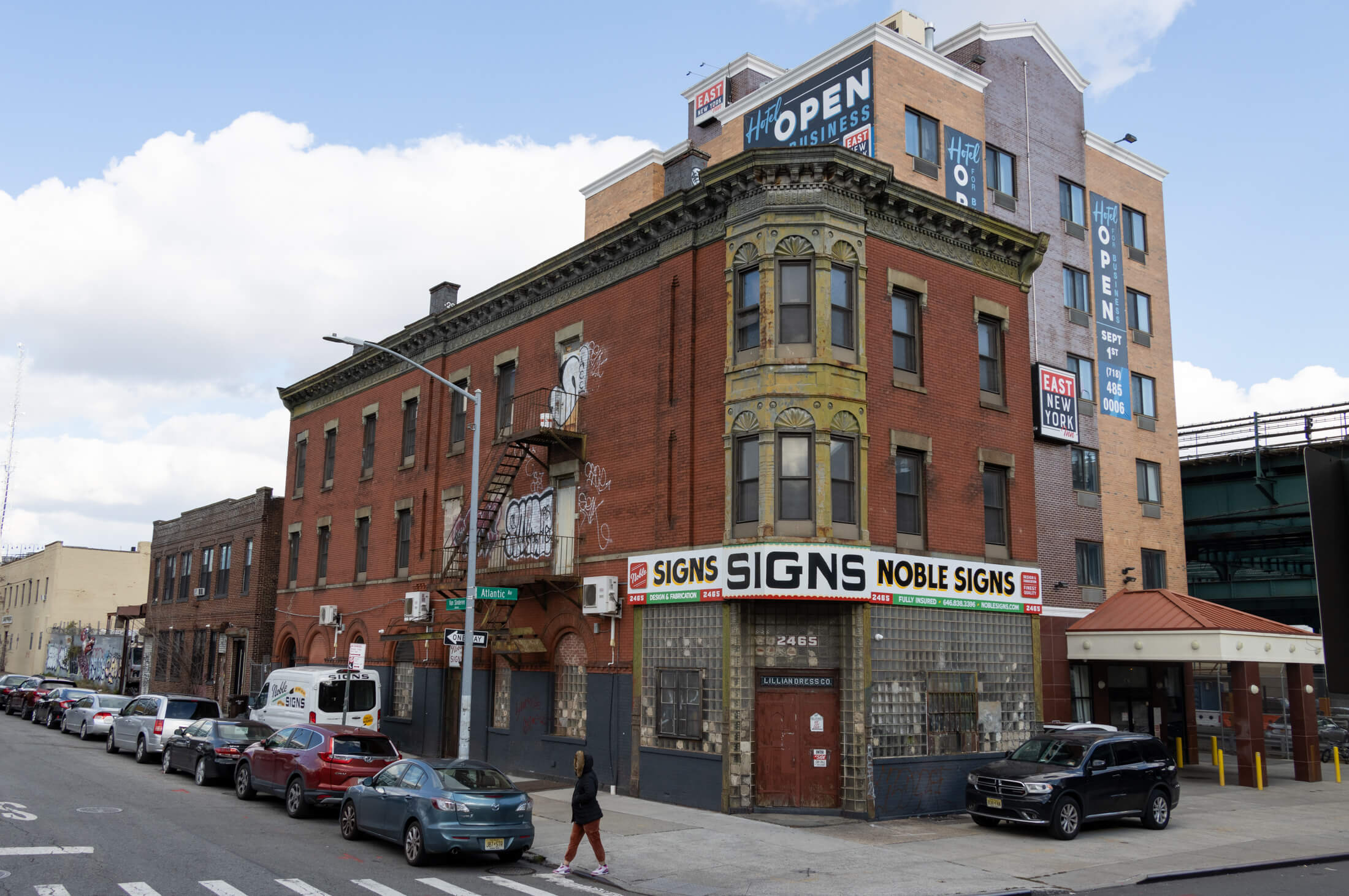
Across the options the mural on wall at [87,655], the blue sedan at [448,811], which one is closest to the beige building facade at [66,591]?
the mural on wall at [87,655]

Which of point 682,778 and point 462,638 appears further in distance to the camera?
point 682,778

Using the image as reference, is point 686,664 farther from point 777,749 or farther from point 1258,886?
point 1258,886

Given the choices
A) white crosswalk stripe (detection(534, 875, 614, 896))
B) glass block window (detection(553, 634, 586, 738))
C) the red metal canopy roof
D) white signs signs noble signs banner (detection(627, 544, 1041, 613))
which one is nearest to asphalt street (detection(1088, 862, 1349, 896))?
white crosswalk stripe (detection(534, 875, 614, 896))

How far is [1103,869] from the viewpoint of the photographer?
15633mm

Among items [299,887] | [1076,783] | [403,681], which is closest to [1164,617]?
[1076,783]

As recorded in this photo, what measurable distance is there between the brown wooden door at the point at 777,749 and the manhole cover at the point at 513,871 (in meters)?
6.04

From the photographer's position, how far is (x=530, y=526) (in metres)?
27.1

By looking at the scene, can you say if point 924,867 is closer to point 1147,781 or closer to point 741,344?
point 1147,781

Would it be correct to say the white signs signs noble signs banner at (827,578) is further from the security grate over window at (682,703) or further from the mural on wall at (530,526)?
the mural on wall at (530,526)

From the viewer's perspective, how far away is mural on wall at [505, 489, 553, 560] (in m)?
26.2

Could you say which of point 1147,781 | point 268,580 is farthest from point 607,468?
point 268,580

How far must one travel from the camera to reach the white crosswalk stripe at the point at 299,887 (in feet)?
40.8

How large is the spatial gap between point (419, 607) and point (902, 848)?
1682 cm

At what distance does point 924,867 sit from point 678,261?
13.5 metres
